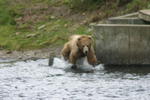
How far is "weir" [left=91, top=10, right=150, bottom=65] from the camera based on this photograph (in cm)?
2109

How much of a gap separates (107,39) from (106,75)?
2.48m

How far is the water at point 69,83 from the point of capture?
16.2 m

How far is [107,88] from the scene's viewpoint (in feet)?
56.1

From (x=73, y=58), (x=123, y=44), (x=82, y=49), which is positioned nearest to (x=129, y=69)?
(x=123, y=44)

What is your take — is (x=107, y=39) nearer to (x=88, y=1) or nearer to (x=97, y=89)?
(x=97, y=89)

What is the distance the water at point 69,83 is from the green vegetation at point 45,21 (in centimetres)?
371

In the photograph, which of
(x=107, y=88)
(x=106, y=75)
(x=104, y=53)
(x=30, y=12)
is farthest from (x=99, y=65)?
(x=30, y=12)

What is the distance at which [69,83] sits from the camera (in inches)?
711

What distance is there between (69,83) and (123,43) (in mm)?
3940

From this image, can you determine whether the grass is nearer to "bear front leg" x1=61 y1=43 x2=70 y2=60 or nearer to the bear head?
"bear front leg" x1=61 y1=43 x2=70 y2=60

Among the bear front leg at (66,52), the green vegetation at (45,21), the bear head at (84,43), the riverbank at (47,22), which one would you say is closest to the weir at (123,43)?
the bear front leg at (66,52)

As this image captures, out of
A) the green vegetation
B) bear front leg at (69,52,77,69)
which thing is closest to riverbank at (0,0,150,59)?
the green vegetation

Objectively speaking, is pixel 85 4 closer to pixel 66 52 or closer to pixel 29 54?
pixel 29 54

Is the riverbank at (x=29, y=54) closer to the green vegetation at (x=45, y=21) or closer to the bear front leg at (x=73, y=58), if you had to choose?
the green vegetation at (x=45, y=21)
